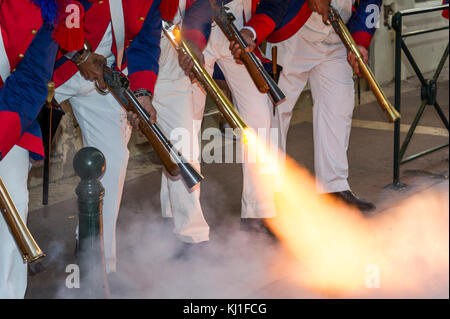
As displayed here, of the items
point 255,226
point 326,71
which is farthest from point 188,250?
point 326,71

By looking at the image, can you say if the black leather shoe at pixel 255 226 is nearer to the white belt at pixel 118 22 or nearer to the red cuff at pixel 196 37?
the red cuff at pixel 196 37

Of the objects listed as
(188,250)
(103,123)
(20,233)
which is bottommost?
(188,250)

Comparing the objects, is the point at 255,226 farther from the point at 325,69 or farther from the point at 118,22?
the point at 118,22

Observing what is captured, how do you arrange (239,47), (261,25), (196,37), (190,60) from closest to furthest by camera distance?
Result: (190,60) < (196,37) < (239,47) < (261,25)

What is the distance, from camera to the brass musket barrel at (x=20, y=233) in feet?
8.95

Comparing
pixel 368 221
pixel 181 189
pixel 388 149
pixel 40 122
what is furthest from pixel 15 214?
pixel 388 149

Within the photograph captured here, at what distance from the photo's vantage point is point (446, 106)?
8.47 m

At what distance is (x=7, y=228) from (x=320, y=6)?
8.42 ft

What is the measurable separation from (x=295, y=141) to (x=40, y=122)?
3707 mm

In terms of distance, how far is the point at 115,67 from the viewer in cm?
375

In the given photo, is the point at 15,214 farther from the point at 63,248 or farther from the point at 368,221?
the point at 368,221

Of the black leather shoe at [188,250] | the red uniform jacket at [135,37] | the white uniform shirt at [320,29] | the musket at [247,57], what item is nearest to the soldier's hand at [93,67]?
the red uniform jacket at [135,37]

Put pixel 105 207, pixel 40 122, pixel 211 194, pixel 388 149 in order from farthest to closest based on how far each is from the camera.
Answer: pixel 388 149, pixel 211 194, pixel 105 207, pixel 40 122

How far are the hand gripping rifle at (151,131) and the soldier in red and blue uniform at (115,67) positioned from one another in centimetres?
8
